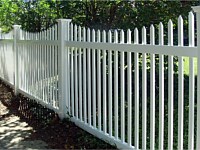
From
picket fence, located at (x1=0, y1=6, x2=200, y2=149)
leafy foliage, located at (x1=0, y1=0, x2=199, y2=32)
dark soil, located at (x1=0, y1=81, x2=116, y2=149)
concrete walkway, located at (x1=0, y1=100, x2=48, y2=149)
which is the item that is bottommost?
concrete walkway, located at (x1=0, y1=100, x2=48, y2=149)

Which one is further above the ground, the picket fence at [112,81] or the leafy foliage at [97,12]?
the leafy foliage at [97,12]

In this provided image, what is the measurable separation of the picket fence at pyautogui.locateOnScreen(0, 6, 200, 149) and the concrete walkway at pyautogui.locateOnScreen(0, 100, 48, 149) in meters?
0.71

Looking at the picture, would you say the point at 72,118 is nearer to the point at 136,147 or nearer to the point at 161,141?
the point at 136,147

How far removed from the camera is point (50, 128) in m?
5.87

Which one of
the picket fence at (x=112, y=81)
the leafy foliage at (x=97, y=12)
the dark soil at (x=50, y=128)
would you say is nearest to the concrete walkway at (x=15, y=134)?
the dark soil at (x=50, y=128)

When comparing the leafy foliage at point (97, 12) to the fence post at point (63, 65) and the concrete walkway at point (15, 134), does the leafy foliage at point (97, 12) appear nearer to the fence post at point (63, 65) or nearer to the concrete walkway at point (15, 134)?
the fence post at point (63, 65)

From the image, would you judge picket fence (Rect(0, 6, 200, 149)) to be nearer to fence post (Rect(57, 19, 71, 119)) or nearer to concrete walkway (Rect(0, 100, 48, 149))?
fence post (Rect(57, 19, 71, 119))

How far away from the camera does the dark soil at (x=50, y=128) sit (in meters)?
4.95

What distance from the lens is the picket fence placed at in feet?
11.8

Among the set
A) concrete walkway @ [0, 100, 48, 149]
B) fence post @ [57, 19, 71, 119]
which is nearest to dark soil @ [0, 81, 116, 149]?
concrete walkway @ [0, 100, 48, 149]

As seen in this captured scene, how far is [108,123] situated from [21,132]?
5.59 feet

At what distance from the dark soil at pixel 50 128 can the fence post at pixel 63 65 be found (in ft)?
0.99

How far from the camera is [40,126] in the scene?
6059 mm

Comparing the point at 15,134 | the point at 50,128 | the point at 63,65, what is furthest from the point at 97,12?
the point at 15,134
